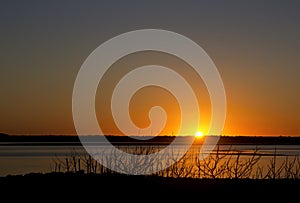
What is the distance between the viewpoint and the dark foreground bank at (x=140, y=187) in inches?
560

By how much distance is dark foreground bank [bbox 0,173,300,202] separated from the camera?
14227mm

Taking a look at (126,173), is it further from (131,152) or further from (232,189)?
(232,189)

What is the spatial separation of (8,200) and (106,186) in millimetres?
2456

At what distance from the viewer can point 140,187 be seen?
49.0 ft

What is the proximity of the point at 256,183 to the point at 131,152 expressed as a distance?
4.36 m

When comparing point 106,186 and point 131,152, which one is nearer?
point 106,186

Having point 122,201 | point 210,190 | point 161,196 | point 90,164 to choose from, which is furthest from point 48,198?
point 90,164

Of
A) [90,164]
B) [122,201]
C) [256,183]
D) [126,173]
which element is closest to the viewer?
[122,201]

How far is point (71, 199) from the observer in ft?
45.3

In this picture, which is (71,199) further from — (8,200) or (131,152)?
(131,152)

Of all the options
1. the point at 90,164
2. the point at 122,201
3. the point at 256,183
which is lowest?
the point at 122,201

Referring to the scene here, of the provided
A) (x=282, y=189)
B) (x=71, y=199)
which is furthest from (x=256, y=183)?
(x=71, y=199)

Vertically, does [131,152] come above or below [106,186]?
above

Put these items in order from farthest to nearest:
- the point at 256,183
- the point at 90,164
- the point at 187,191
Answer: the point at 90,164 → the point at 256,183 → the point at 187,191
